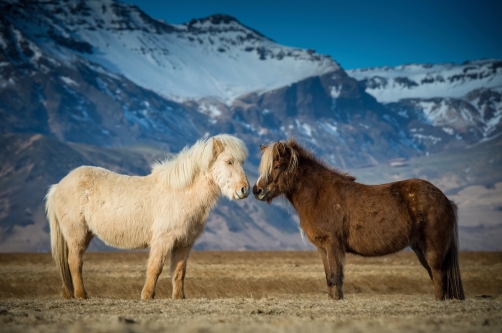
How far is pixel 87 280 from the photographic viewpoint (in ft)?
78.2

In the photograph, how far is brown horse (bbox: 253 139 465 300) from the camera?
13.5 m

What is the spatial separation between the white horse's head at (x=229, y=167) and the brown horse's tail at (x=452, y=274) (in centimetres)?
420

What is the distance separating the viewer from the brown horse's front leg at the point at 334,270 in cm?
1332

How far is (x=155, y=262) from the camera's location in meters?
13.8

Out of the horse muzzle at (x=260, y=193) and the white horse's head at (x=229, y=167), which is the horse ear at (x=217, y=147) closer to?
the white horse's head at (x=229, y=167)

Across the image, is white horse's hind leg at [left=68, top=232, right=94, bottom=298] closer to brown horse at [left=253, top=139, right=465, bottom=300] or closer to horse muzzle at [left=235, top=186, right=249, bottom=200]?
horse muzzle at [left=235, top=186, right=249, bottom=200]

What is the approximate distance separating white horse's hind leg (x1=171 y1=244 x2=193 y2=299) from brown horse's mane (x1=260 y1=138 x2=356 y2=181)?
7.50 feet

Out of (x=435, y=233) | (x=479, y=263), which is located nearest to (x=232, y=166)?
(x=435, y=233)

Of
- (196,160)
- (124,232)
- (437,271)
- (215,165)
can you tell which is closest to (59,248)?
(124,232)

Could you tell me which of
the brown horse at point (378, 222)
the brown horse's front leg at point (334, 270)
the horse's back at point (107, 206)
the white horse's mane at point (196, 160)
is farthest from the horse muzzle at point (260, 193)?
the horse's back at point (107, 206)

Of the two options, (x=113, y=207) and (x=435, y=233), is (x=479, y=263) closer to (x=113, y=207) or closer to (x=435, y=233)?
(x=435, y=233)

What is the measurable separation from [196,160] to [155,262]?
2.37 m

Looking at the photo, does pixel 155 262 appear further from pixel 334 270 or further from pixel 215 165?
pixel 334 270

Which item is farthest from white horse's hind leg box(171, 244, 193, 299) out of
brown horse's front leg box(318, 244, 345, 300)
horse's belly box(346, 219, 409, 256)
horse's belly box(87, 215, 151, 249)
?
horse's belly box(346, 219, 409, 256)
